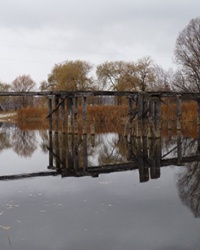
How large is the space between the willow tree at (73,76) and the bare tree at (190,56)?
1743 cm

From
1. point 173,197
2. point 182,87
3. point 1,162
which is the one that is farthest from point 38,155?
point 182,87

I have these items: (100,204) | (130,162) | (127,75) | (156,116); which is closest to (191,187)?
(100,204)

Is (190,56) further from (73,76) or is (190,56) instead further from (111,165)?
(111,165)

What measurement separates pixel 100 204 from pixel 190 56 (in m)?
37.2

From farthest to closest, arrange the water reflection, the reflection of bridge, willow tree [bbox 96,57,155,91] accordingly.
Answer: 1. willow tree [bbox 96,57,155,91]
2. the reflection of bridge
3. the water reflection

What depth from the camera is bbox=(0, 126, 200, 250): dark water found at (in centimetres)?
546

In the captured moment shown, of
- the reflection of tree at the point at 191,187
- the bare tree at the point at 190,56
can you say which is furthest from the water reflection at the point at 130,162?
the bare tree at the point at 190,56

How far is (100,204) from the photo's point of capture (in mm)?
7473

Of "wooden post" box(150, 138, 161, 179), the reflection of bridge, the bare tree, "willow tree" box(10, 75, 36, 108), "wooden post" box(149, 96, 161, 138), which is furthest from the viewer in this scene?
"willow tree" box(10, 75, 36, 108)

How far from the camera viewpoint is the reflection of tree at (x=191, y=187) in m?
7.20

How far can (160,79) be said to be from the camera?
5669 centimetres

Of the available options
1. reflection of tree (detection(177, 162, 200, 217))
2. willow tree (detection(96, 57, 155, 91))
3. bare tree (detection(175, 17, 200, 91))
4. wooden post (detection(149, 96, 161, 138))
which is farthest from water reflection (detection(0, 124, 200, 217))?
willow tree (detection(96, 57, 155, 91))

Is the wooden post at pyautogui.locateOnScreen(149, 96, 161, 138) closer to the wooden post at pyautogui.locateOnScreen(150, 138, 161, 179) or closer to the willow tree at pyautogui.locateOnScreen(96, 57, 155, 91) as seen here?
the wooden post at pyautogui.locateOnScreen(150, 138, 161, 179)

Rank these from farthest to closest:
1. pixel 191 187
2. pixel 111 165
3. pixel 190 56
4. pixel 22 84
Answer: pixel 22 84
pixel 190 56
pixel 111 165
pixel 191 187
